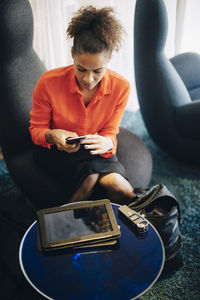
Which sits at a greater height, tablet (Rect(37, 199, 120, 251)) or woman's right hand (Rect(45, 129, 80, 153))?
woman's right hand (Rect(45, 129, 80, 153))

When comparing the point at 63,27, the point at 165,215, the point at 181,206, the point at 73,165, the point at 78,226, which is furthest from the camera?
the point at 63,27

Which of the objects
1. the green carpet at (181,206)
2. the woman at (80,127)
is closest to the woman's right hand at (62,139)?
the woman at (80,127)

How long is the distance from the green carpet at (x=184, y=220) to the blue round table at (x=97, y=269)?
0.37m

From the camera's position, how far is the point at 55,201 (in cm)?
145

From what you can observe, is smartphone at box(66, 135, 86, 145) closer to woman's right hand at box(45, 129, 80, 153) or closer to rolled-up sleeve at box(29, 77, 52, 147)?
woman's right hand at box(45, 129, 80, 153)

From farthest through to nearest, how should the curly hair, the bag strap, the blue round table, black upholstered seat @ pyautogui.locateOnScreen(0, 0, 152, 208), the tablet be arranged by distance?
1. black upholstered seat @ pyautogui.locateOnScreen(0, 0, 152, 208)
2. the bag strap
3. the curly hair
4. the tablet
5. the blue round table

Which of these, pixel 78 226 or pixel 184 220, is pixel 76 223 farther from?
pixel 184 220

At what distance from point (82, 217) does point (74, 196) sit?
1.08 feet

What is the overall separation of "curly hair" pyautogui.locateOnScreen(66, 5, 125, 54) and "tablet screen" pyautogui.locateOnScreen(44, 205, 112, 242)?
63 cm

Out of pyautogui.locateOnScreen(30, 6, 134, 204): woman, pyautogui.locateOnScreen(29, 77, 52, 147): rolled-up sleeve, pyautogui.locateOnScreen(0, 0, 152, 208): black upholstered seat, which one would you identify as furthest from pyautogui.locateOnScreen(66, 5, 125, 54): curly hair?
pyautogui.locateOnScreen(0, 0, 152, 208): black upholstered seat

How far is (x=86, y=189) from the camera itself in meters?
1.35

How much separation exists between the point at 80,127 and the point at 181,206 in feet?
Result: 2.61

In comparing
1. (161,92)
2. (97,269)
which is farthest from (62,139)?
(161,92)

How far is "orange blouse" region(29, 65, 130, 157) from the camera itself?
4.26 ft
